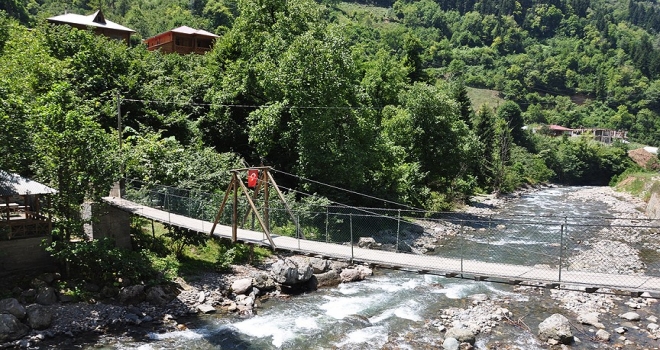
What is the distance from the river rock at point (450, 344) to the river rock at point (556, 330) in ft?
8.73

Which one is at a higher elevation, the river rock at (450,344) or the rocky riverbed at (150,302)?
the rocky riverbed at (150,302)

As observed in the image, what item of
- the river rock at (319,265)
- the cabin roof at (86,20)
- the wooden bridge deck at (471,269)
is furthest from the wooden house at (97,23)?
the wooden bridge deck at (471,269)

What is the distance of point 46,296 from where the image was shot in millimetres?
14180

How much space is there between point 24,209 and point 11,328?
13.6 ft

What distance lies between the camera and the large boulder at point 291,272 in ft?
58.3

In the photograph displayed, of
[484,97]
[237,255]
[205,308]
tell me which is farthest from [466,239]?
[484,97]

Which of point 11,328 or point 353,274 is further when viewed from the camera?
point 353,274

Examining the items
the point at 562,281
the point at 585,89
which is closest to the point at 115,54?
the point at 562,281

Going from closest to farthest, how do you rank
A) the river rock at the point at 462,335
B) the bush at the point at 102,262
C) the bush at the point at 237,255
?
the river rock at the point at 462,335 → the bush at the point at 102,262 → the bush at the point at 237,255

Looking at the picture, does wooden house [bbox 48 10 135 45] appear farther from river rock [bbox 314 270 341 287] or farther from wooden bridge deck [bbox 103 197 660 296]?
wooden bridge deck [bbox 103 197 660 296]

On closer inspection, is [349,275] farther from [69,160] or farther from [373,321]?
[69,160]

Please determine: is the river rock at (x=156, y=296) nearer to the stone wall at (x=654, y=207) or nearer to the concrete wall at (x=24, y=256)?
the concrete wall at (x=24, y=256)

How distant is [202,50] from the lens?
1804 inches

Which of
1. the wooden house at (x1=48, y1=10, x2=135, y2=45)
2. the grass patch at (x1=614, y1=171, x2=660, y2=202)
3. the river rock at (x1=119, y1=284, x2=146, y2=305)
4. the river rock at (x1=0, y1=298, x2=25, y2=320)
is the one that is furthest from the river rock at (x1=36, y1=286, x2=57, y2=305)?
the grass patch at (x1=614, y1=171, x2=660, y2=202)
